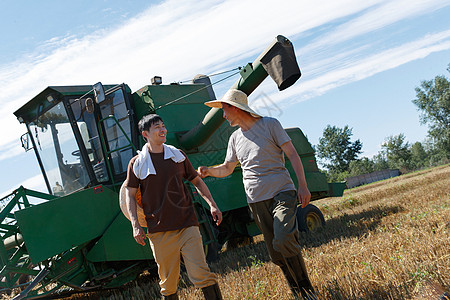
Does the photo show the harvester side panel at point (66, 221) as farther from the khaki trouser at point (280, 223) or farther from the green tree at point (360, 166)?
the green tree at point (360, 166)

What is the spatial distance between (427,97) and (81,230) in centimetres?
6016

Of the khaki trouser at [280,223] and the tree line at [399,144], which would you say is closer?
the khaki trouser at [280,223]

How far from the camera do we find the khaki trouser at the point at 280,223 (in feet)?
10.6

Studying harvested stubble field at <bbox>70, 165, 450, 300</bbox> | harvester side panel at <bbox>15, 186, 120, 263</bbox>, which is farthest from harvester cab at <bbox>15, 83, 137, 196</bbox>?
harvested stubble field at <bbox>70, 165, 450, 300</bbox>

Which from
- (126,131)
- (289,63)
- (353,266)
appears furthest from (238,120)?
(126,131)

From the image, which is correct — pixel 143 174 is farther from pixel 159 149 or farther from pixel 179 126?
pixel 179 126

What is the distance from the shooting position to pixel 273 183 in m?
3.41

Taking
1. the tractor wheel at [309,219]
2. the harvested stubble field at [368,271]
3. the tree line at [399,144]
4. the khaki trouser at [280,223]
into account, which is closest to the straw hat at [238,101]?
the khaki trouser at [280,223]

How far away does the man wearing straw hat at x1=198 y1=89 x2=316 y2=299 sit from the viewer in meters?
3.28

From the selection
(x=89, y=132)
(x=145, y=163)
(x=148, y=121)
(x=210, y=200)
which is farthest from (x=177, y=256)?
(x=89, y=132)

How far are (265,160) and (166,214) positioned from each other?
87cm

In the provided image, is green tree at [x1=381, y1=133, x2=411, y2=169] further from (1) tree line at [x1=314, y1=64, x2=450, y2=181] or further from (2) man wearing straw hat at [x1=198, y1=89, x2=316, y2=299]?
(2) man wearing straw hat at [x1=198, y1=89, x2=316, y2=299]

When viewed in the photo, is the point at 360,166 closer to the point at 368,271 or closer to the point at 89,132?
the point at 89,132

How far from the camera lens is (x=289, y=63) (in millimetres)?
5746
